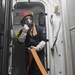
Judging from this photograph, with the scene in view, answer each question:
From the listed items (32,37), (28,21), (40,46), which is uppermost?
(28,21)

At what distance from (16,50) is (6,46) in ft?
3.65

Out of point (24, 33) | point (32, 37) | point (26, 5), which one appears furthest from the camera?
point (26, 5)

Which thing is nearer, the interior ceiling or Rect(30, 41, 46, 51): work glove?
Rect(30, 41, 46, 51): work glove

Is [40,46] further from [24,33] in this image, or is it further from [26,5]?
[26,5]

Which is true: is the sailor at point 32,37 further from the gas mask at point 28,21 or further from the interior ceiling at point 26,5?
the interior ceiling at point 26,5

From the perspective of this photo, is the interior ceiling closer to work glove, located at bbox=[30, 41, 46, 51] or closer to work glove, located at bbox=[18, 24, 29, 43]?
work glove, located at bbox=[18, 24, 29, 43]

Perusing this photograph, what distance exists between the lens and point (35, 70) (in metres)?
2.07

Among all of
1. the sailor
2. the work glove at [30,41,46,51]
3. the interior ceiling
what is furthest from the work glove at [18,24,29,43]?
the interior ceiling

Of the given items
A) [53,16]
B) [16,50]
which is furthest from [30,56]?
[53,16]

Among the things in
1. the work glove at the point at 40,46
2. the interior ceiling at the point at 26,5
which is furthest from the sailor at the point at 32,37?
the interior ceiling at the point at 26,5

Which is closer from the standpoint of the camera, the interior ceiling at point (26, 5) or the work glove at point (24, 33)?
the work glove at point (24, 33)

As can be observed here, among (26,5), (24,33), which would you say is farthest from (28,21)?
(26,5)

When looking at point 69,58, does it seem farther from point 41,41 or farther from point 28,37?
point 28,37

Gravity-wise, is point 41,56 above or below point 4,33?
below
